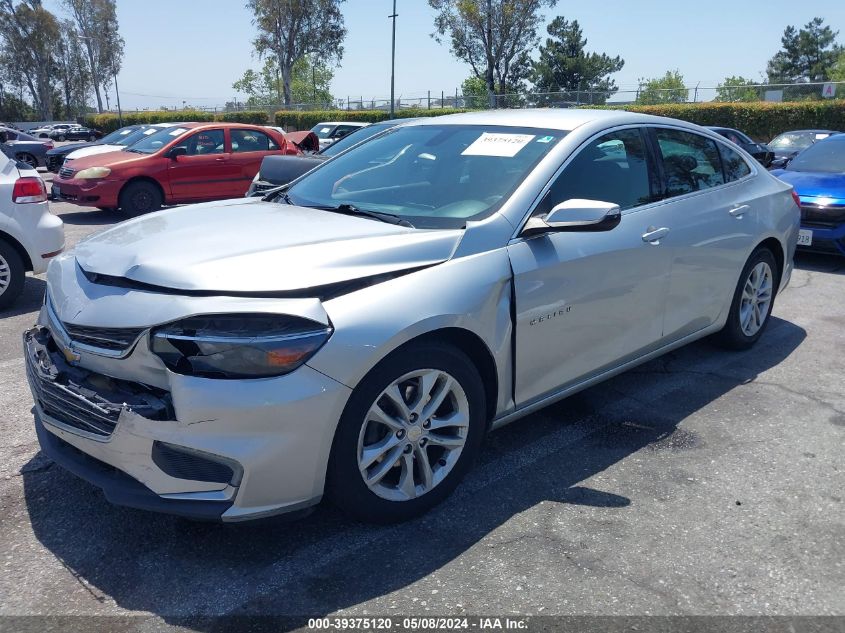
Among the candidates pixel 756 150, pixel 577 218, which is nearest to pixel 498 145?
pixel 577 218

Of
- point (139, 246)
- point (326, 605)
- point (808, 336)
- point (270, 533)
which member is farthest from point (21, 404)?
point (808, 336)

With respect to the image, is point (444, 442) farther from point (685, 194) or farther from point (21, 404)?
point (21, 404)

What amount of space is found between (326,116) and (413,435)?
43317mm

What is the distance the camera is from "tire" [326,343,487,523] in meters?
2.71

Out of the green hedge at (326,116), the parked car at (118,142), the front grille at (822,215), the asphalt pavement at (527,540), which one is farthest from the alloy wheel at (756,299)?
the green hedge at (326,116)

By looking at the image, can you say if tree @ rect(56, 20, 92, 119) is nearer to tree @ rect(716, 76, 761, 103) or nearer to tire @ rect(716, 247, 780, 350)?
tree @ rect(716, 76, 761, 103)

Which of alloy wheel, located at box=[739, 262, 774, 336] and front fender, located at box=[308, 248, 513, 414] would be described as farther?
alloy wheel, located at box=[739, 262, 774, 336]

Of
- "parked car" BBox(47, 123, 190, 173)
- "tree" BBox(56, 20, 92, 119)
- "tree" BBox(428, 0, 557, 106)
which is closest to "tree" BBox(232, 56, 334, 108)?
"tree" BBox(56, 20, 92, 119)

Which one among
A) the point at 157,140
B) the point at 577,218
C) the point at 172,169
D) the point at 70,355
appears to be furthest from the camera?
the point at 157,140

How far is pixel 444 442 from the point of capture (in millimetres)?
3035

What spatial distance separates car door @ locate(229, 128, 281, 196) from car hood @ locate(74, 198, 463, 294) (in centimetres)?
954

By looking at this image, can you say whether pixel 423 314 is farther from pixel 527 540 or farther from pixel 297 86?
pixel 297 86

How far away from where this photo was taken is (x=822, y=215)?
7730 mm

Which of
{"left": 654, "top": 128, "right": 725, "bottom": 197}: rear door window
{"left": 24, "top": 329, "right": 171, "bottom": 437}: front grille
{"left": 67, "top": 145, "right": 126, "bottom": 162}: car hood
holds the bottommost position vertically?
{"left": 24, "top": 329, "right": 171, "bottom": 437}: front grille
